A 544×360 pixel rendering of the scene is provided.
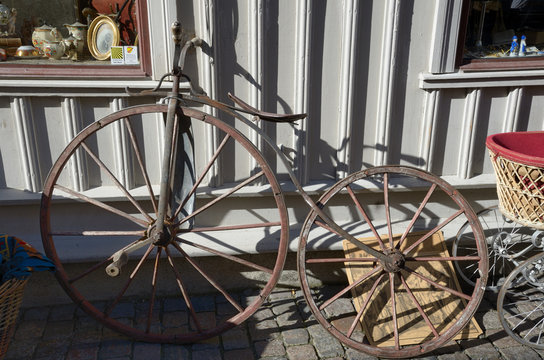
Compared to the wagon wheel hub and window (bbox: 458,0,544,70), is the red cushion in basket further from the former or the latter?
Answer: the wagon wheel hub

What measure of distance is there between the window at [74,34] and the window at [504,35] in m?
2.04

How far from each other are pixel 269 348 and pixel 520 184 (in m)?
1.64

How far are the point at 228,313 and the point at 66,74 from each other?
5.75 feet

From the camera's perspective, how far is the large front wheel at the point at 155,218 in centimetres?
293

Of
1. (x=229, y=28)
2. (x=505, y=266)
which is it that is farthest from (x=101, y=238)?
(x=505, y=266)

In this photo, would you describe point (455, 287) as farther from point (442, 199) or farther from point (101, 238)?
point (101, 238)

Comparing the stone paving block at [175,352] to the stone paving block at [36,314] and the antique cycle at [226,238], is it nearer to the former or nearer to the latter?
the antique cycle at [226,238]

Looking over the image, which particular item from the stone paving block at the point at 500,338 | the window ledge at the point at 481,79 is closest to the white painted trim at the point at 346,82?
the window ledge at the point at 481,79

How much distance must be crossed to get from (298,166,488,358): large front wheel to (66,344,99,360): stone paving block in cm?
123

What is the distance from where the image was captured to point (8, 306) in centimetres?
259

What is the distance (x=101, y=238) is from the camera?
10.6 feet

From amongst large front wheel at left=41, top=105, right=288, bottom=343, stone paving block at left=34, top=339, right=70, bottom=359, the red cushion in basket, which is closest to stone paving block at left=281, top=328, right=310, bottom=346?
large front wheel at left=41, top=105, right=288, bottom=343

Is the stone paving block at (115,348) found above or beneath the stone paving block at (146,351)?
above

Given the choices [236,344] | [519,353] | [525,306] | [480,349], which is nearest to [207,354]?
[236,344]
